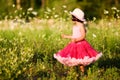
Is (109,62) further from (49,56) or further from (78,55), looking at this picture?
(78,55)

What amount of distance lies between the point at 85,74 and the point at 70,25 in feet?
19.3

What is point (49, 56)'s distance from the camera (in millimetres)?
11508

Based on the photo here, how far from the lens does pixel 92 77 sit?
951cm

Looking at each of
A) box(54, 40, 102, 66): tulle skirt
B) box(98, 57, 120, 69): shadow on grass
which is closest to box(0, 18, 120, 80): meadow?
box(98, 57, 120, 69): shadow on grass

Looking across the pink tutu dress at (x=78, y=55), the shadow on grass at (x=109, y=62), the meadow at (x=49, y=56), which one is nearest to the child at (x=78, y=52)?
the pink tutu dress at (x=78, y=55)

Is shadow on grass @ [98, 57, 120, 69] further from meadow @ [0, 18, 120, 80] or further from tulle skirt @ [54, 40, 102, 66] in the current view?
tulle skirt @ [54, 40, 102, 66]

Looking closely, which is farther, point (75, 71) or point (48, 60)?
point (48, 60)

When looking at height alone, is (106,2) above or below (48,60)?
below

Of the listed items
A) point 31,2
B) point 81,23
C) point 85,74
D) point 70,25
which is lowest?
point 31,2

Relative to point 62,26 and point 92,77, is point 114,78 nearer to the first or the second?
point 92,77

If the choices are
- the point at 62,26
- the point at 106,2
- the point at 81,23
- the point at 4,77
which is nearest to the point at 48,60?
the point at 81,23

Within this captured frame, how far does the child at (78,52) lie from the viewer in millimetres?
9336

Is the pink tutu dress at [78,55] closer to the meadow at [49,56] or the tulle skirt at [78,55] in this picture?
the tulle skirt at [78,55]

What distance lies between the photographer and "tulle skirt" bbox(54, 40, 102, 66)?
9328 mm
